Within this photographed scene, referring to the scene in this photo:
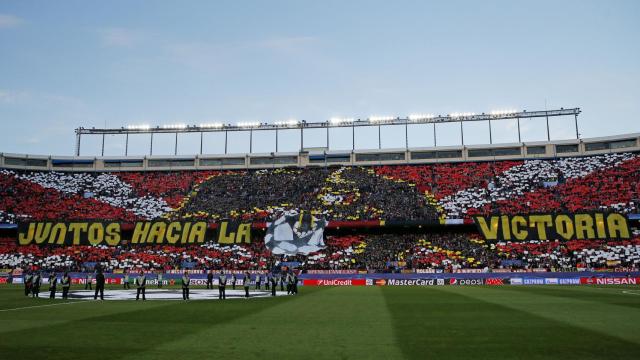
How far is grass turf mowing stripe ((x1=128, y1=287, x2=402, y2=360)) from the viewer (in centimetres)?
1052

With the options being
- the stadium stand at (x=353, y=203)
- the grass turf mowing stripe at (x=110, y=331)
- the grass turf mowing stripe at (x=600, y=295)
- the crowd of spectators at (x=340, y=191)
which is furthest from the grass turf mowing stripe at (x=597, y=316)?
the crowd of spectators at (x=340, y=191)

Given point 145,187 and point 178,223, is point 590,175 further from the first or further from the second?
point 145,187

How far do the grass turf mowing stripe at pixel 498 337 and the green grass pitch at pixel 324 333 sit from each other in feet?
0.08

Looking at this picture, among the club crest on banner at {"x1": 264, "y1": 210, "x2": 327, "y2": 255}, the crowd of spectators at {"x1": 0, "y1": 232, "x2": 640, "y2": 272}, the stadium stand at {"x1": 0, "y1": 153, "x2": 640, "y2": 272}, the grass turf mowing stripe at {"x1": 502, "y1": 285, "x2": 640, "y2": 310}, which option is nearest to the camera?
the grass turf mowing stripe at {"x1": 502, "y1": 285, "x2": 640, "y2": 310}

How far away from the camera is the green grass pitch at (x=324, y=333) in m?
10.6

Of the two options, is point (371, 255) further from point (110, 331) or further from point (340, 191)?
point (110, 331)

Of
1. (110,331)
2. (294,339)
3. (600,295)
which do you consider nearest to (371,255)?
(600,295)

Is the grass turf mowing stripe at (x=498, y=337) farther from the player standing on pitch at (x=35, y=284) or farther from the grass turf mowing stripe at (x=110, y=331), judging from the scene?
the player standing on pitch at (x=35, y=284)

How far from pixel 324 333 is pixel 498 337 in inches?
180

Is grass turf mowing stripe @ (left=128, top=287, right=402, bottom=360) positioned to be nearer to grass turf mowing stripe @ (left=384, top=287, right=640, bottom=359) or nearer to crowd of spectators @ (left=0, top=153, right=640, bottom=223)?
grass turf mowing stripe @ (left=384, top=287, right=640, bottom=359)

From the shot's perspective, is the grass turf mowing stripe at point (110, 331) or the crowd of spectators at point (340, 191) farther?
the crowd of spectators at point (340, 191)

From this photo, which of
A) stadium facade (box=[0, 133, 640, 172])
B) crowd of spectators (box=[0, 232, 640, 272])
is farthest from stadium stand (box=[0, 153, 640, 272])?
stadium facade (box=[0, 133, 640, 172])

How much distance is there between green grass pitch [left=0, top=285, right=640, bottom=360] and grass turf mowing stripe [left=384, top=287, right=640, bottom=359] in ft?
0.08

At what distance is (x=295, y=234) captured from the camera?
5738cm
